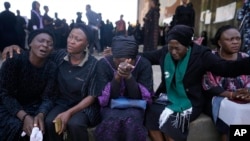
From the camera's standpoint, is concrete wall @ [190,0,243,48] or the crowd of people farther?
concrete wall @ [190,0,243,48]

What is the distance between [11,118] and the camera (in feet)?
8.27

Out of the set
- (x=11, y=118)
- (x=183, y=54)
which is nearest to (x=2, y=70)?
(x=11, y=118)

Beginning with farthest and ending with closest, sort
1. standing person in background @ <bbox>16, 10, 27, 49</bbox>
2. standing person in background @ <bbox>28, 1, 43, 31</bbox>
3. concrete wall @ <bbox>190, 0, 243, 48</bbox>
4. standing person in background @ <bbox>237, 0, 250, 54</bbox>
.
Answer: concrete wall @ <bbox>190, 0, 243, 48</bbox>
standing person in background @ <bbox>28, 1, 43, 31</bbox>
standing person in background @ <bbox>16, 10, 27, 49</bbox>
standing person in background @ <bbox>237, 0, 250, 54</bbox>

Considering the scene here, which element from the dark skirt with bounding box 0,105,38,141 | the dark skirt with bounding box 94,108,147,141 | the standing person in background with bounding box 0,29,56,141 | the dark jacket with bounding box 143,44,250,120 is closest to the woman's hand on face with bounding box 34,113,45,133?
the standing person in background with bounding box 0,29,56,141

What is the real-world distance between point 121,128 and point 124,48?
2.16 feet

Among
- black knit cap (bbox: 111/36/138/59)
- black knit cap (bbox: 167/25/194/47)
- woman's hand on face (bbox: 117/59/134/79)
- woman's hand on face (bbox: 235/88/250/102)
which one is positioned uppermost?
A: black knit cap (bbox: 167/25/194/47)

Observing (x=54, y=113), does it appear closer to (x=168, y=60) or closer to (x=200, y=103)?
(x=168, y=60)

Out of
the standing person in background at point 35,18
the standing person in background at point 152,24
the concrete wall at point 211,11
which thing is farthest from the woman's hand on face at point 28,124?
the concrete wall at point 211,11

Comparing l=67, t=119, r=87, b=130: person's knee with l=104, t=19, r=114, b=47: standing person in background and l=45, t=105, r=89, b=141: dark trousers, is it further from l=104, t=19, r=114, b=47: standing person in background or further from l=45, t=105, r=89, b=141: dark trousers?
l=104, t=19, r=114, b=47: standing person in background

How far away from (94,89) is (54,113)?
1.27 ft

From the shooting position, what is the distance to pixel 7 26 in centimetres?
774

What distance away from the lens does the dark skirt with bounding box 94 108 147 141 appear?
2338mm

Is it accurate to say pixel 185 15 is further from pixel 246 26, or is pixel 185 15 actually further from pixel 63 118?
pixel 63 118

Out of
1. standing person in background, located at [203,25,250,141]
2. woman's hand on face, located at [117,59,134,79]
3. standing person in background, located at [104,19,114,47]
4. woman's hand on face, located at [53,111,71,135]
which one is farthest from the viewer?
standing person in background, located at [104,19,114,47]
